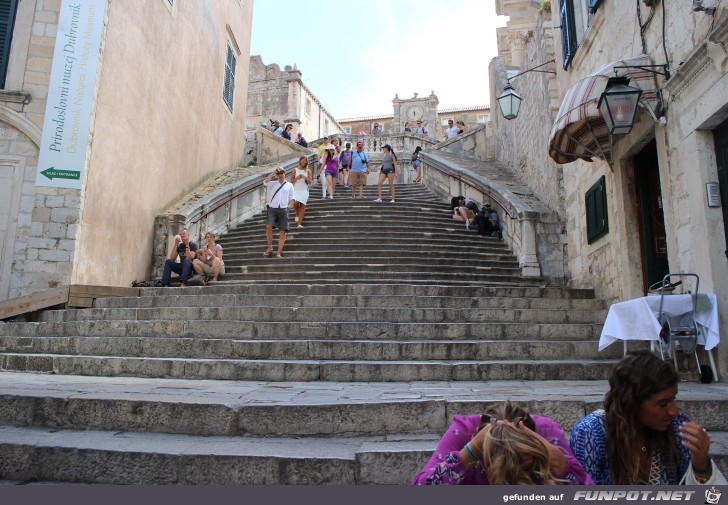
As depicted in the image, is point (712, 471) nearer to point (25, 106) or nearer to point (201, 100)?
point (25, 106)

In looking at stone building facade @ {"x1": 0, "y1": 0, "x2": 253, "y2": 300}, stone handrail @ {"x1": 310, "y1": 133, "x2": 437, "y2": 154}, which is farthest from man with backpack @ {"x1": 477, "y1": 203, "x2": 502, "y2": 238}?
stone handrail @ {"x1": 310, "y1": 133, "x2": 437, "y2": 154}

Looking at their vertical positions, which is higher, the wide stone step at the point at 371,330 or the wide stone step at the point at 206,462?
the wide stone step at the point at 371,330

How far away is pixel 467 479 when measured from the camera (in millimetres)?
1976

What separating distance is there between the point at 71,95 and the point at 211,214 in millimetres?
3976

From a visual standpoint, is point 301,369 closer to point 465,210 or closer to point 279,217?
point 279,217

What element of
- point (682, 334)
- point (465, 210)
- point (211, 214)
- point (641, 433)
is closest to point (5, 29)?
point (211, 214)

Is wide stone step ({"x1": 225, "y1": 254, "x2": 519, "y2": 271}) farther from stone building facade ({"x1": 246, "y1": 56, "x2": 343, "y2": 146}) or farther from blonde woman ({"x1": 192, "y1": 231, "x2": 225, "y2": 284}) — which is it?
stone building facade ({"x1": 246, "y1": 56, "x2": 343, "y2": 146})

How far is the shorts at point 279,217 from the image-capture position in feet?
33.3

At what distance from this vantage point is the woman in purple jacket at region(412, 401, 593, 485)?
6.00ft

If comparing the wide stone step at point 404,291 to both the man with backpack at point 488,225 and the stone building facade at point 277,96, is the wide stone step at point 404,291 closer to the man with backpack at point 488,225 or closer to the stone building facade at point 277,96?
the man with backpack at point 488,225

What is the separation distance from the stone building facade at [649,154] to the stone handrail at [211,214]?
24.8 ft

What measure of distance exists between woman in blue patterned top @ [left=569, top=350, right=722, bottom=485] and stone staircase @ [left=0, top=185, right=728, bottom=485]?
1.30 m

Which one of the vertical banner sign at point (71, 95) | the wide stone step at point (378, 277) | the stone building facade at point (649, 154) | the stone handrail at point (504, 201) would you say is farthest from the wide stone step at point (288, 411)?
the vertical banner sign at point (71, 95)

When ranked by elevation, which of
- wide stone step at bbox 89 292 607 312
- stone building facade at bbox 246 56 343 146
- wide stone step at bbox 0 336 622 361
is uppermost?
stone building facade at bbox 246 56 343 146
